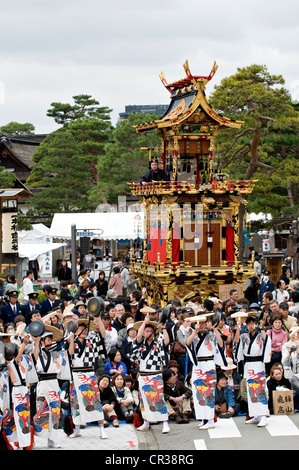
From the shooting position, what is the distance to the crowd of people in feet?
31.9

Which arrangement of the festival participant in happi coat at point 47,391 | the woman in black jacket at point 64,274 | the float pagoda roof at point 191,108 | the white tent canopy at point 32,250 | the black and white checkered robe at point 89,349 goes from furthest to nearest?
the white tent canopy at point 32,250 → the woman in black jacket at point 64,274 → the float pagoda roof at point 191,108 → the black and white checkered robe at point 89,349 → the festival participant in happi coat at point 47,391

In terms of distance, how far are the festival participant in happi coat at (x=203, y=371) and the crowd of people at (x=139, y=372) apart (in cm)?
1

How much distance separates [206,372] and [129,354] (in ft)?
5.58

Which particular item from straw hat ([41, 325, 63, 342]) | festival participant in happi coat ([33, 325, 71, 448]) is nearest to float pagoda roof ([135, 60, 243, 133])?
straw hat ([41, 325, 63, 342])

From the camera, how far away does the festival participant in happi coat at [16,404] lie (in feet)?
30.7

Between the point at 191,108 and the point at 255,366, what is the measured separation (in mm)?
12199

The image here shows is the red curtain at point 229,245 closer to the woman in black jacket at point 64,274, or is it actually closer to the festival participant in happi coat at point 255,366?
the woman in black jacket at point 64,274

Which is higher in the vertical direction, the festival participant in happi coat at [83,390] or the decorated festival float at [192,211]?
the decorated festival float at [192,211]

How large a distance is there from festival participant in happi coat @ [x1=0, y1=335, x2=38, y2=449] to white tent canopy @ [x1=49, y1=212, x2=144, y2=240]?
18.7m

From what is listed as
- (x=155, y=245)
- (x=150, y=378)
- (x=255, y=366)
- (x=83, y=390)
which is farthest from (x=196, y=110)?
(x=83, y=390)

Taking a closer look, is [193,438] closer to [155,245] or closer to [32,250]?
[155,245]

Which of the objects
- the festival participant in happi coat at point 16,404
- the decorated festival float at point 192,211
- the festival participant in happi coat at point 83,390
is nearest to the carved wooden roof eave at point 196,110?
the decorated festival float at point 192,211

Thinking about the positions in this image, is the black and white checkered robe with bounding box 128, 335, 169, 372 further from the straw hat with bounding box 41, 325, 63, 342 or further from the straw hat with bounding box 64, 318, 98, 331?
the straw hat with bounding box 41, 325, 63, 342

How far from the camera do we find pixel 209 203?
21750 mm
